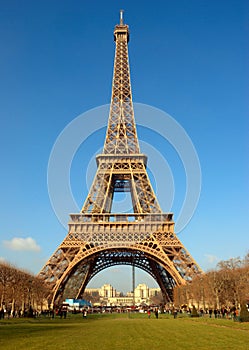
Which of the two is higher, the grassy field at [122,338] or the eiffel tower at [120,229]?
the eiffel tower at [120,229]

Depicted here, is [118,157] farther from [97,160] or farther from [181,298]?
[181,298]

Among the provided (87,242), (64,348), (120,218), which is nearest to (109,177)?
(120,218)

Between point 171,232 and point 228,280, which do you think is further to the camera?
point 171,232

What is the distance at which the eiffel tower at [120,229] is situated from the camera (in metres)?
53.2

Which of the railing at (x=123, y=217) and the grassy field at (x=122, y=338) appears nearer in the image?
the grassy field at (x=122, y=338)

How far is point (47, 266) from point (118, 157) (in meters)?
21.1

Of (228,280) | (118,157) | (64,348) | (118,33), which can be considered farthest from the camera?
(118,33)

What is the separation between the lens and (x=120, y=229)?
188 feet

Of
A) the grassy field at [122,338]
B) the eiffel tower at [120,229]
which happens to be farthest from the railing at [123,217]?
the grassy field at [122,338]

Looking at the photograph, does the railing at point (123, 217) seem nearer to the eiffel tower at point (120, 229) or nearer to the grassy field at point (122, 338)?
the eiffel tower at point (120, 229)

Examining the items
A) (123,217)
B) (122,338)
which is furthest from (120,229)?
(122,338)

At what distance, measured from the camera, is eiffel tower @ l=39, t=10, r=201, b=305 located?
53163 millimetres

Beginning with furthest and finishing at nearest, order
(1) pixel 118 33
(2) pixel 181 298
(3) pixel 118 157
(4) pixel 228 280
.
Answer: (1) pixel 118 33
(3) pixel 118 157
(2) pixel 181 298
(4) pixel 228 280

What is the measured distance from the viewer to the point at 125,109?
68.8m
